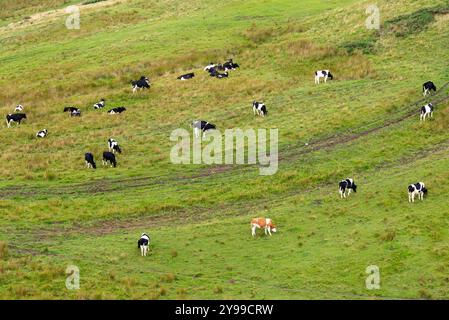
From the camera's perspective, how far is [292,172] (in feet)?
152

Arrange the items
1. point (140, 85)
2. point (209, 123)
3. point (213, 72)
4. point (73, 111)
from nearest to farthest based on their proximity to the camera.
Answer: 1. point (209, 123)
2. point (73, 111)
3. point (140, 85)
4. point (213, 72)

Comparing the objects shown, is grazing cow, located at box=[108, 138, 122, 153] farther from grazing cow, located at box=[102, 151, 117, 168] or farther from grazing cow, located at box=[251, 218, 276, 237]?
grazing cow, located at box=[251, 218, 276, 237]

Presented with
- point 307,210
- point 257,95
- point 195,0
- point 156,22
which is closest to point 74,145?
point 257,95

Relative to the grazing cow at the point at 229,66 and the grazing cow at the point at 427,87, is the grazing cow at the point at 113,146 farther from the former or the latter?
the grazing cow at the point at 427,87

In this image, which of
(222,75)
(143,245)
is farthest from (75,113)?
(143,245)

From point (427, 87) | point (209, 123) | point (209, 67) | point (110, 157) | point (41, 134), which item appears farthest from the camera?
point (209, 67)

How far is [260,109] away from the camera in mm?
57031

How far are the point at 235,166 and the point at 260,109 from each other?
32.7 feet

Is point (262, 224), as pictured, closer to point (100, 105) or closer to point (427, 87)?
point (427, 87)

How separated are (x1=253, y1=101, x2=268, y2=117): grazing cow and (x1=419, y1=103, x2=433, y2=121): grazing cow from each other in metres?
11.6

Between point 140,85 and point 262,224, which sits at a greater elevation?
point 140,85
